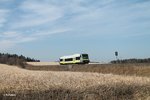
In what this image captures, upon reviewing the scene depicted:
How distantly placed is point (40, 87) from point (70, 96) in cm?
213

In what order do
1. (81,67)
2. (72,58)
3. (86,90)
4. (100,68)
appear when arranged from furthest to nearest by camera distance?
(72,58)
(81,67)
(100,68)
(86,90)

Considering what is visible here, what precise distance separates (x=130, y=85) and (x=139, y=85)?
626 mm

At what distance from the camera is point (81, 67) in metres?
54.9

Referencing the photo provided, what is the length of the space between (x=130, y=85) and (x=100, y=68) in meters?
27.2

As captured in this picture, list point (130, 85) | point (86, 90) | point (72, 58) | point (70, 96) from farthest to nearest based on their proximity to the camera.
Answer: point (72, 58) → point (130, 85) → point (86, 90) → point (70, 96)

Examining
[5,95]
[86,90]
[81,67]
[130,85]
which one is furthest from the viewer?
[81,67]

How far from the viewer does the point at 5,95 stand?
53.9ft

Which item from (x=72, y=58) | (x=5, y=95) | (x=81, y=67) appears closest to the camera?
(x=5, y=95)

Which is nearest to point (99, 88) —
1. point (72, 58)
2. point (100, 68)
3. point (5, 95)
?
point (5, 95)

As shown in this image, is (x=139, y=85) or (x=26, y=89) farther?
(x=139, y=85)

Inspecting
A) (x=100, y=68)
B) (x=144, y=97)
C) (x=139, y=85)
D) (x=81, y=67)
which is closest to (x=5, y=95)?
(x=144, y=97)

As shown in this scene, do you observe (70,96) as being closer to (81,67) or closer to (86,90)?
(86,90)

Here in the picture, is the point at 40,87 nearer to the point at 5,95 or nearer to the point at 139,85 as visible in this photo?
the point at 5,95

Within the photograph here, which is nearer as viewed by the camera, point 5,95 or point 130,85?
point 5,95
